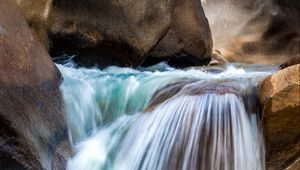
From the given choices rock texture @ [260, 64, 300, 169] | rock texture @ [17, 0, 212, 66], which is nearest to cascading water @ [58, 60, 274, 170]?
rock texture @ [260, 64, 300, 169]

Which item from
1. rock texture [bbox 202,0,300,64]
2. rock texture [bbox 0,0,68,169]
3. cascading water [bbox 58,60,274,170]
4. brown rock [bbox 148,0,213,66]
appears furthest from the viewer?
rock texture [bbox 202,0,300,64]

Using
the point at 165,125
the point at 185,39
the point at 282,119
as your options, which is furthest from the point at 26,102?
the point at 185,39

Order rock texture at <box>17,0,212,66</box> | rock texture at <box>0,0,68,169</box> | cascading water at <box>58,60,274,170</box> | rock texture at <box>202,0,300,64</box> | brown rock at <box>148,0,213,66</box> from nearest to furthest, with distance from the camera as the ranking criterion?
rock texture at <box>0,0,68,169</box>, cascading water at <box>58,60,274,170</box>, rock texture at <box>17,0,212,66</box>, brown rock at <box>148,0,213,66</box>, rock texture at <box>202,0,300,64</box>

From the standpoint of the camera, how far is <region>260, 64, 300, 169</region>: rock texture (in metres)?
3.30

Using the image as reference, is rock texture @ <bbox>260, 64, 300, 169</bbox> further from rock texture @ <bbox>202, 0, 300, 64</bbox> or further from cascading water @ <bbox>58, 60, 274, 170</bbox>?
rock texture @ <bbox>202, 0, 300, 64</bbox>

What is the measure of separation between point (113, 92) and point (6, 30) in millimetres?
1531

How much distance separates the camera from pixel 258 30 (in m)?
12.4

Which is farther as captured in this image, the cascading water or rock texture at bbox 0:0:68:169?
the cascading water

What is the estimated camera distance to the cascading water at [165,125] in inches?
141

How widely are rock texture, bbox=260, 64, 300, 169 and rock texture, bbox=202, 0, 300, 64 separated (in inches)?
330

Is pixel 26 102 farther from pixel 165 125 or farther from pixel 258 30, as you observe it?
pixel 258 30

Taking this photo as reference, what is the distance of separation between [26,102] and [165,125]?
1236 mm

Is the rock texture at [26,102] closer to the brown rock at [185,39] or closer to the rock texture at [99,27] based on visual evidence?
the rock texture at [99,27]

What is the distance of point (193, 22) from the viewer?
812 centimetres
